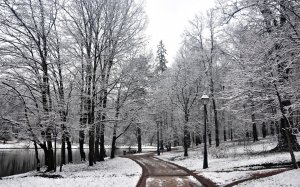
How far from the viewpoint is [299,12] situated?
7.69 m

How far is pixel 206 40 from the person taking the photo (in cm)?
3086

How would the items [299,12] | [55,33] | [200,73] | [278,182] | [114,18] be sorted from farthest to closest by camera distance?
1. [200,73]
2. [114,18]
3. [55,33]
4. [278,182]
5. [299,12]

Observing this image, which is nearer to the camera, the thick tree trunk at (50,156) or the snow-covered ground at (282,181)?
the snow-covered ground at (282,181)

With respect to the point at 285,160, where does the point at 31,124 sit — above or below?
above

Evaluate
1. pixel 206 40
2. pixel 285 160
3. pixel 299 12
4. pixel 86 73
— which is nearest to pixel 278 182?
pixel 285 160

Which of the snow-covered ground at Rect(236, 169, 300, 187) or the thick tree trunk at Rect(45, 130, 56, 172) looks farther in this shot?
the thick tree trunk at Rect(45, 130, 56, 172)

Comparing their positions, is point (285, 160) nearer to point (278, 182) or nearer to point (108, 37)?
point (278, 182)

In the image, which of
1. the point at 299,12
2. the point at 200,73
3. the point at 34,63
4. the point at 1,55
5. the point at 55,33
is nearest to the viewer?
the point at 299,12

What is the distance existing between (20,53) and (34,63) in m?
1.13

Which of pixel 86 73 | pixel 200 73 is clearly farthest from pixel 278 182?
pixel 200 73

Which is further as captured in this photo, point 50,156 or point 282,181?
point 50,156

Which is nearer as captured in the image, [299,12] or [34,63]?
[299,12]

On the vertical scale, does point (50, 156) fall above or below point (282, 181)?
below

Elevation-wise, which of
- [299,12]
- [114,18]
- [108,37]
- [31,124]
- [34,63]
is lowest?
[31,124]
